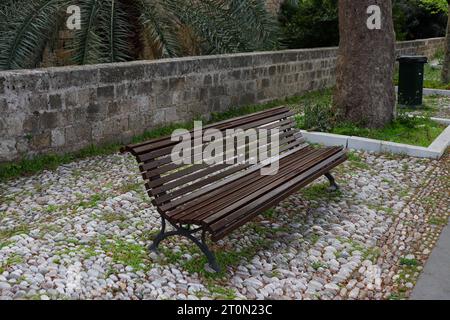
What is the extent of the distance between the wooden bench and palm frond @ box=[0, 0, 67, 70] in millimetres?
4299

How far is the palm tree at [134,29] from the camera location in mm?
8336

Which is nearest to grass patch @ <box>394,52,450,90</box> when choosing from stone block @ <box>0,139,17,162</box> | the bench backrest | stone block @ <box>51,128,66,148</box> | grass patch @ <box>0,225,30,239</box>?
the bench backrest

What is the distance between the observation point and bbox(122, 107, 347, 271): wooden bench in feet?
12.6

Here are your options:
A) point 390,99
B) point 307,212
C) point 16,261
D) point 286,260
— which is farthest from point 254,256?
point 390,99

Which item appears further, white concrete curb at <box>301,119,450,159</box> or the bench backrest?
white concrete curb at <box>301,119,450,159</box>

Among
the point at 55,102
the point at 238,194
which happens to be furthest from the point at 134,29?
the point at 238,194

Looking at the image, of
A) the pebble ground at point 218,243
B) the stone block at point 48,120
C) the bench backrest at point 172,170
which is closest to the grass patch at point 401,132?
the pebble ground at point 218,243

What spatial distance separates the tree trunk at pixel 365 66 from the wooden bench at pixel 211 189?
9.98ft

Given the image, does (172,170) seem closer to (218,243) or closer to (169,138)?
(169,138)

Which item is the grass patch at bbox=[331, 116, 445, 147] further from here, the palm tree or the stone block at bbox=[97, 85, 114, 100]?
the stone block at bbox=[97, 85, 114, 100]

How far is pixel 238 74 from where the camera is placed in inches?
370

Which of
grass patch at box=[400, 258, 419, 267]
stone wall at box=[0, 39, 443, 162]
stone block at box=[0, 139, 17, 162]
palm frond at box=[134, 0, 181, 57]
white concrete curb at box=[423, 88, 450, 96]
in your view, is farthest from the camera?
white concrete curb at box=[423, 88, 450, 96]

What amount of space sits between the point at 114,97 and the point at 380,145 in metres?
3.43

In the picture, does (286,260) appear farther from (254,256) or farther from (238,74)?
(238,74)
